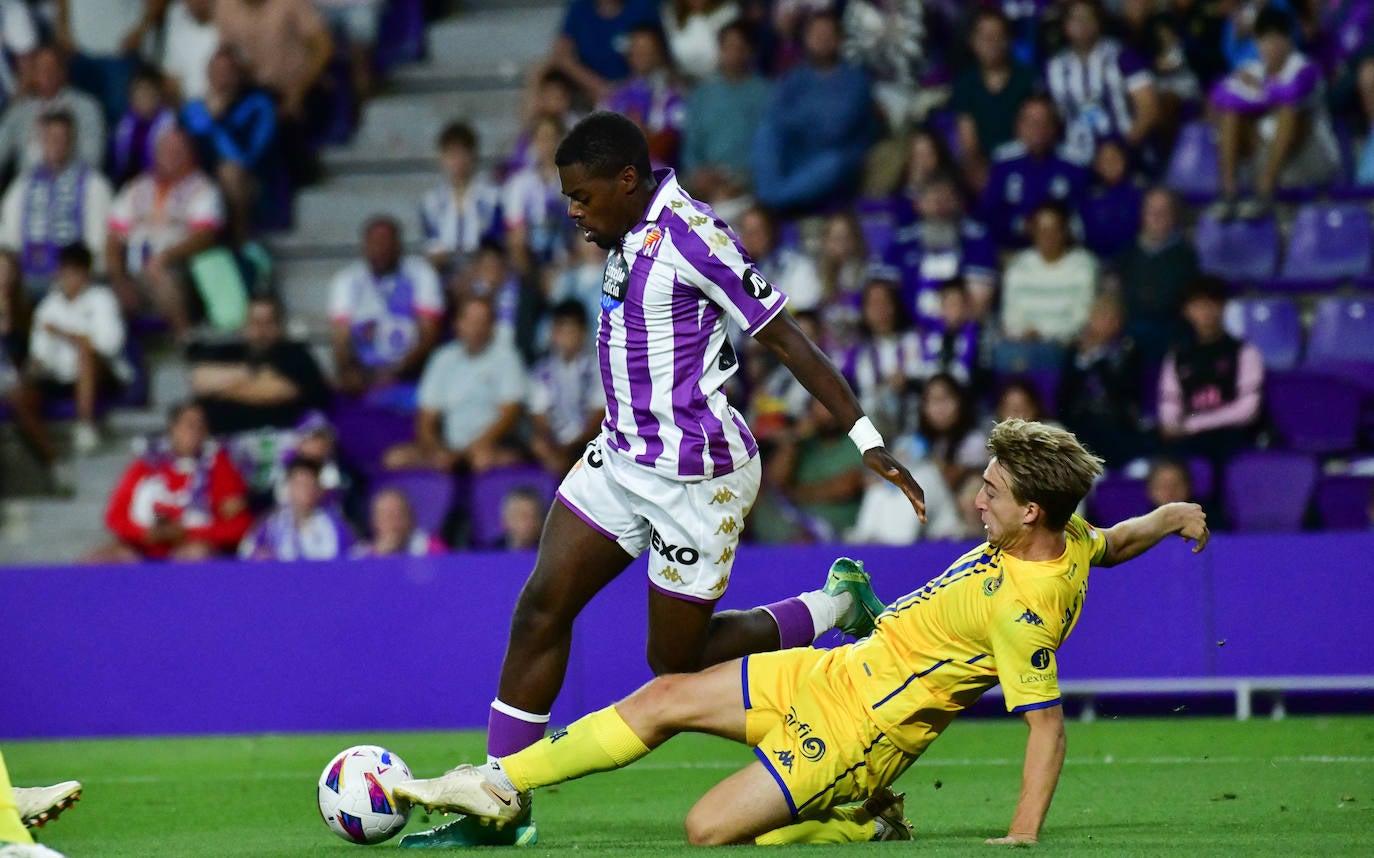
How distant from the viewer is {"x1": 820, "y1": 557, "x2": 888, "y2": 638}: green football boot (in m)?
6.52

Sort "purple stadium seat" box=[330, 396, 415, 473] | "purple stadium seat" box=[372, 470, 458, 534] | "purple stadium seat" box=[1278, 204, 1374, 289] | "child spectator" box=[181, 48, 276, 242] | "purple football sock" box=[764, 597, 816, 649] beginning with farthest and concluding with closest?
"child spectator" box=[181, 48, 276, 242], "purple stadium seat" box=[330, 396, 415, 473], "purple stadium seat" box=[1278, 204, 1374, 289], "purple stadium seat" box=[372, 470, 458, 534], "purple football sock" box=[764, 597, 816, 649]

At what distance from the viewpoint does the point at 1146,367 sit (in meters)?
11.4

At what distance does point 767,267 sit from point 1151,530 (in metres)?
6.89

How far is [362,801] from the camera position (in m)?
5.66

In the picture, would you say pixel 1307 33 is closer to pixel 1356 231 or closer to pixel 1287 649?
pixel 1356 231

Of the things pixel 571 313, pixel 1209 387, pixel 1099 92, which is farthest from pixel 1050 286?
pixel 571 313

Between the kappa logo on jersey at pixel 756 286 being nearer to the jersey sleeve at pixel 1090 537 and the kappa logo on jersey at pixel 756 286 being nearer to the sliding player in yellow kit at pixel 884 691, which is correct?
the sliding player in yellow kit at pixel 884 691

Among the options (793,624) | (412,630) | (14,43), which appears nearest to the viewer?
(793,624)

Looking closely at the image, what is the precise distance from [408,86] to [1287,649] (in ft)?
29.6

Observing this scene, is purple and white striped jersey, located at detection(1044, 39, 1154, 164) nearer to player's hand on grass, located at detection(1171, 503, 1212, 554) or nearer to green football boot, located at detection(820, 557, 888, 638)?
green football boot, located at detection(820, 557, 888, 638)

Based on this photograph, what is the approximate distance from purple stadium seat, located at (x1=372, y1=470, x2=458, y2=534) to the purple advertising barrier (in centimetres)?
113

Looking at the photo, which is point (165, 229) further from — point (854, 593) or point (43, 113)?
point (854, 593)

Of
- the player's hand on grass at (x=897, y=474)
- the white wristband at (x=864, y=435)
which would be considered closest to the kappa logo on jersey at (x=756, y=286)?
the white wristband at (x=864, y=435)

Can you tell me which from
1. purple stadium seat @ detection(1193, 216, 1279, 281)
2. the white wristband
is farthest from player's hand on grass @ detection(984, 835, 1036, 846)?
purple stadium seat @ detection(1193, 216, 1279, 281)
